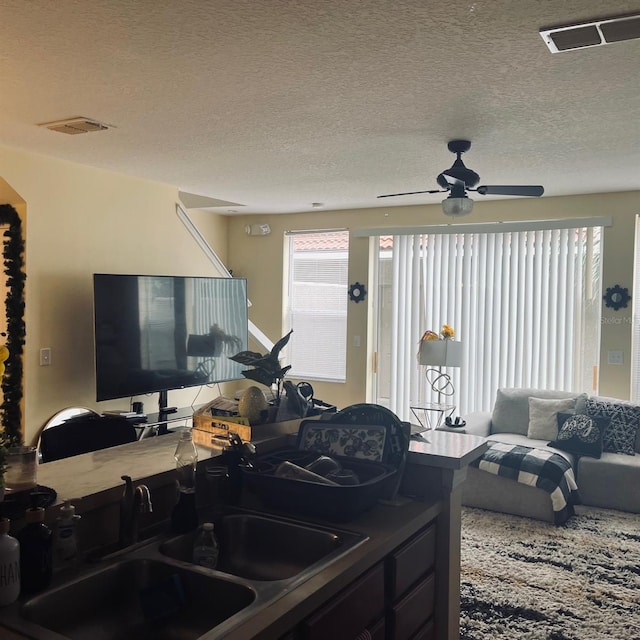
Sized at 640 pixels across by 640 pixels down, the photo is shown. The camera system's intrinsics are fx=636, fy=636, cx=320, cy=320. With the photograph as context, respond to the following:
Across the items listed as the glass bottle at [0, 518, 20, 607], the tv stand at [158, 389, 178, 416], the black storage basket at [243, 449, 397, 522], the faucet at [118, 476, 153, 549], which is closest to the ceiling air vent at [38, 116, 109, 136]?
the tv stand at [158, 389, 178, 416]

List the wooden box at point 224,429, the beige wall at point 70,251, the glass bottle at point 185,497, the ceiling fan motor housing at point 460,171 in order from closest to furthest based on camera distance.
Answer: the glass bottle at point 185,497, the wooden box at point 224,429, the ceiling fan motor housing at point 460,171, the beige wall at point 70,251

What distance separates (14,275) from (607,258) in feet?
15.9

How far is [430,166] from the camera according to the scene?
184 inches

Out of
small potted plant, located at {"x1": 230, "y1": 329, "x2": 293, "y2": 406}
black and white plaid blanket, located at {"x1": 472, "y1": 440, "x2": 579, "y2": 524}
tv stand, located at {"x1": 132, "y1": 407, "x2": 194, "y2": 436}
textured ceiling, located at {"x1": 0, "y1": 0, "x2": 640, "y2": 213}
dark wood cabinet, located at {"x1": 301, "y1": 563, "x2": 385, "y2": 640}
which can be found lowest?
black and white plaid blanket, located at {"x1": 472, "y1": 440, "x2": 579, "y2": 524}

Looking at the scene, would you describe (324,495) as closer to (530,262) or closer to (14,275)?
(14,275)

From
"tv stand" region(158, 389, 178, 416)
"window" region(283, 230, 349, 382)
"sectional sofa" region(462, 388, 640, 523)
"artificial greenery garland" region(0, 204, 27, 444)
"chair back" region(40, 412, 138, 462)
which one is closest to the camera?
"chair back" region(40, 412, 138, 462)

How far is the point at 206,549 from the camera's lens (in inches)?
66.2

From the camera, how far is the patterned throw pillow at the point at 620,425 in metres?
4.93

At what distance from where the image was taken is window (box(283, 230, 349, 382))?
7.05 meters

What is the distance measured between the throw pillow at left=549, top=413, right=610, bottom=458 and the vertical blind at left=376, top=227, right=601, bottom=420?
889mm

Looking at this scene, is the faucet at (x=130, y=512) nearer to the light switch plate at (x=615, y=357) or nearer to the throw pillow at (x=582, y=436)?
the throw pillow at (x=582, y=436)

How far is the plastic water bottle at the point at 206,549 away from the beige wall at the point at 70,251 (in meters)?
3.29

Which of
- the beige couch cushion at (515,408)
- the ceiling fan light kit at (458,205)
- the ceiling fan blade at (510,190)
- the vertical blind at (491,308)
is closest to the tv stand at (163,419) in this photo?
the vertical blind at (491,308)

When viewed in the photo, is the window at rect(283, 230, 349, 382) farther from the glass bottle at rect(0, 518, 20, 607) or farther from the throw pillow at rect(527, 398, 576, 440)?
the glass bottle at rect(0, 518, 20, 607)
